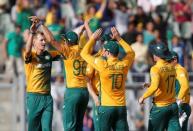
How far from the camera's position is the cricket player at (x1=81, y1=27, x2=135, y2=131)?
71.9 ft

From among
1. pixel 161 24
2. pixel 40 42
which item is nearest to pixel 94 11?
pixel 161 24


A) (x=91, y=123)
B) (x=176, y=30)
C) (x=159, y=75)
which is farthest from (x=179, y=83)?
(x=176, y=30)

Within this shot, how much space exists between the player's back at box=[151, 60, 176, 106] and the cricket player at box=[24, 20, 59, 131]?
236 cm

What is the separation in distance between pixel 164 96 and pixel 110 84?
1325mm

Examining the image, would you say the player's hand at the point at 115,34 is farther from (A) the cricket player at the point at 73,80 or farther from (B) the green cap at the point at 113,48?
(A) the cricket player at the point at 73,80

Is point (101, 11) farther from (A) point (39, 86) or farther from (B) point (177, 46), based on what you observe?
(A) point (39, 86)

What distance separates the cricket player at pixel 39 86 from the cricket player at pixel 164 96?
→ 2269 millimetres

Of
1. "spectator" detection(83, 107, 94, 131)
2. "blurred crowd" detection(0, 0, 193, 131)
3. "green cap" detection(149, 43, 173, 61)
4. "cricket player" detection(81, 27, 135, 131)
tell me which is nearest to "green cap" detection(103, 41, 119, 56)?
"cricket player" detection(81, 27, 135, 131)

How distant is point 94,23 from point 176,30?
385cm

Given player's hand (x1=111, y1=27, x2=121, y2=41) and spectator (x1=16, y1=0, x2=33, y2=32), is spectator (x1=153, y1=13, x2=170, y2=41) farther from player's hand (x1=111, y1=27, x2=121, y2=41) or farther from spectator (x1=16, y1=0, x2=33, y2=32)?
player's hand (x1=111, y1=27, x2=121, y2=41)

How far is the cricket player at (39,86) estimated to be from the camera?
23.3 meters

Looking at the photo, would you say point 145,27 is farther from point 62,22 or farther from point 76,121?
point 76,121

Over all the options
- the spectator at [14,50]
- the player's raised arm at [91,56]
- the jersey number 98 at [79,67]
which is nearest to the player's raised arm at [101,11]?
the spectator at [14,50]

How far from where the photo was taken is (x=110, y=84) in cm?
2205
